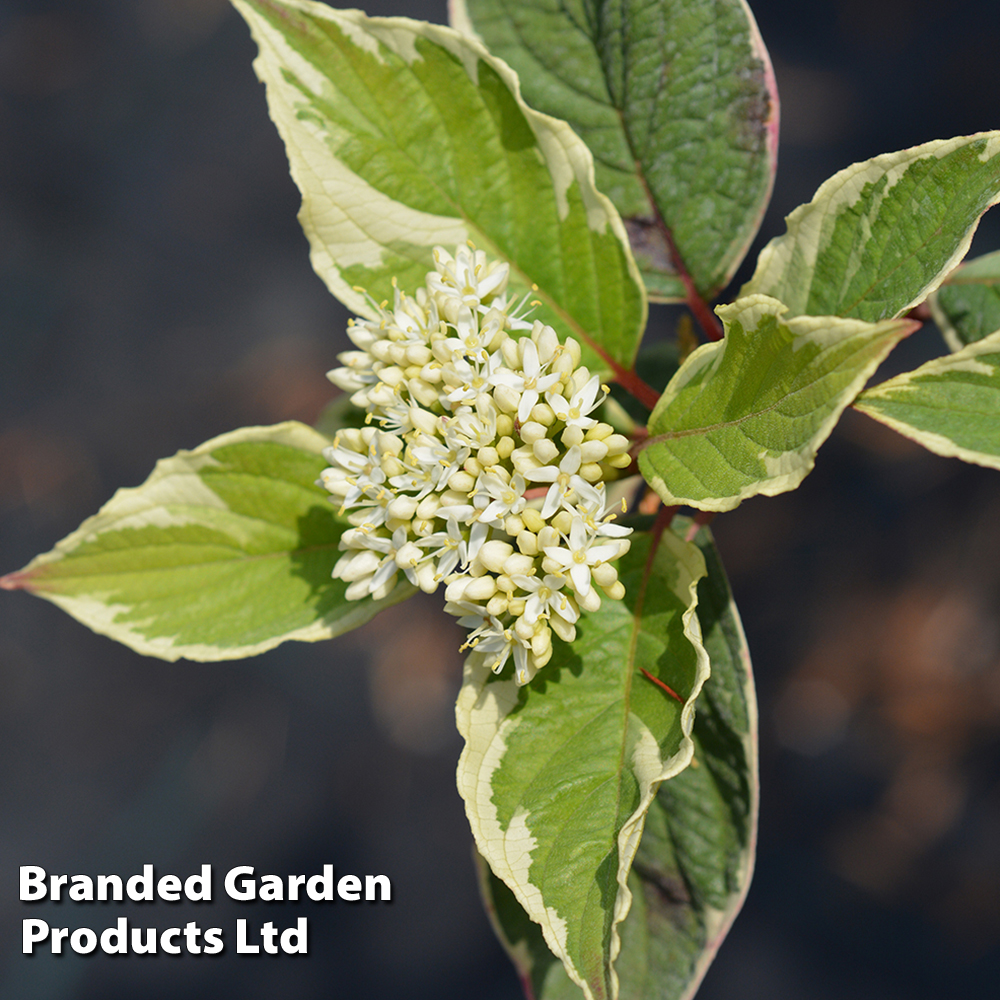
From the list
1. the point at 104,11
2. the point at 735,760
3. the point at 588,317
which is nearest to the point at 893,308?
the point at 588,317

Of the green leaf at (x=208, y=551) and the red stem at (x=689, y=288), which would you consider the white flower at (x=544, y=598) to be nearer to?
the green leaf at (x=208, y=551)

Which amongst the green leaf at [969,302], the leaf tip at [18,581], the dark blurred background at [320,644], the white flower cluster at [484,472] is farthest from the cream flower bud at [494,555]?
the dark blurred background at [320,644]

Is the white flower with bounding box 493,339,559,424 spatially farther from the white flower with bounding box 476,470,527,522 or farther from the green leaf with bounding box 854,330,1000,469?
the green leaf with bounding box 854,330,1000,469

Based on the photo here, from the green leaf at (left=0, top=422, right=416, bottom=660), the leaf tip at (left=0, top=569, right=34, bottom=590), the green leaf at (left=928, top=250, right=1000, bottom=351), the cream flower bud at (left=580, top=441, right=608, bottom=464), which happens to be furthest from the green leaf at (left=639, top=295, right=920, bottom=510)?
the leaf tip at (left=0, top=569, right=34, bottom=590)

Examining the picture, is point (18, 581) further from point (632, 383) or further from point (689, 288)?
point (689, 288)

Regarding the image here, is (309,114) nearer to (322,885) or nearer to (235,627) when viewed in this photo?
(235,627)

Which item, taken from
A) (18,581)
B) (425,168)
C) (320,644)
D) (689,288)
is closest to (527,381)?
(425,168)
